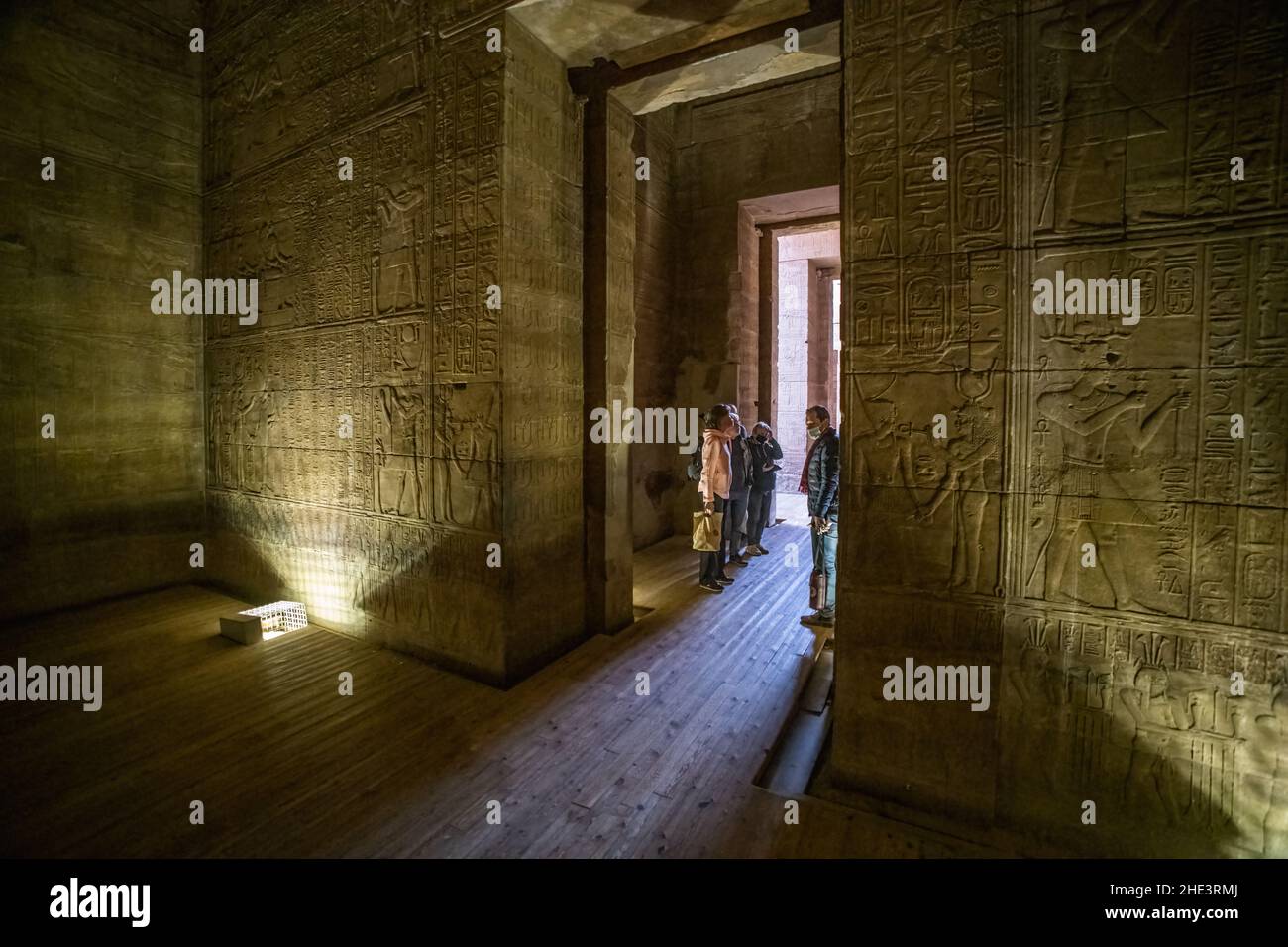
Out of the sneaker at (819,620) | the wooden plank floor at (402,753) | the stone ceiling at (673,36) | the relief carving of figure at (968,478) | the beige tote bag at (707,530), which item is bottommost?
the wooden plank floor at (402,753)

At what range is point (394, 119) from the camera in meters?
4.34

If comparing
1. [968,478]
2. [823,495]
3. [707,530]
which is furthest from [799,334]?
[968,478]

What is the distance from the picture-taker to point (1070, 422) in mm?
2486

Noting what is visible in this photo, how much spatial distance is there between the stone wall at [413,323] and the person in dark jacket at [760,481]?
3.14 meters

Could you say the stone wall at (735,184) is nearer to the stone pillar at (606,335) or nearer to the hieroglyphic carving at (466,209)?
the stone pillar at (606,335)

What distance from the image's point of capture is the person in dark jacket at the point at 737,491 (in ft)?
22.2

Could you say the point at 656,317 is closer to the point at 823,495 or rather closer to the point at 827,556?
the point at 823,495

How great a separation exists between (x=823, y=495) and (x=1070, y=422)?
8.48ft

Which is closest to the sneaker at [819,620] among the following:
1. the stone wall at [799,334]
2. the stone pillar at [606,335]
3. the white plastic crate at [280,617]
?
the stone pillar at [606,335]

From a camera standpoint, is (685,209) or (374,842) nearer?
(374,842)

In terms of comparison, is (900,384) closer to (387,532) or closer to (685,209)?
(387,532)

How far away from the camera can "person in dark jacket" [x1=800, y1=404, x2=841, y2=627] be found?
197 inches

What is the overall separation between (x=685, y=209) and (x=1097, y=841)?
860cm

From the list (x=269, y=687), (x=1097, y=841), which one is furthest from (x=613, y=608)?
(x=1097, y=841)
